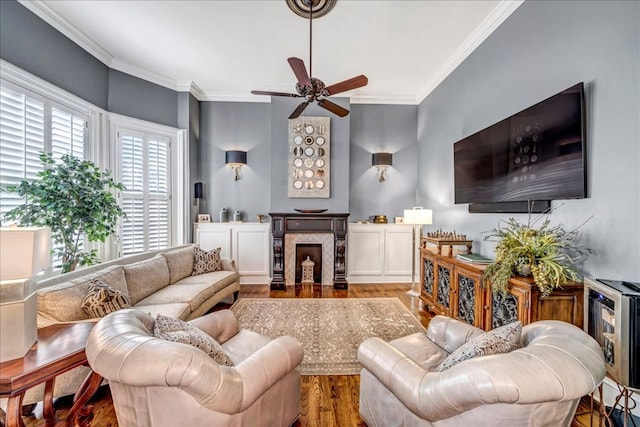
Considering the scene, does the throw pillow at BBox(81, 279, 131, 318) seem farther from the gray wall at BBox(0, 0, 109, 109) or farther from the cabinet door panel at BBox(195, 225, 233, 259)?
the cabinet door panel at BBox(195, 225, 233, 259)

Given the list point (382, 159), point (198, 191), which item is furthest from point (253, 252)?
point (382, 159)

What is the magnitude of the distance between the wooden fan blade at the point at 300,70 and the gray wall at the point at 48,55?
2.60 m

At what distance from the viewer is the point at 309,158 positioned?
4945 millimetres

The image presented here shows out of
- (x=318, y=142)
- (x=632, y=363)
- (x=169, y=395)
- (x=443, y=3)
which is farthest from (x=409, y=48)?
(x=169, y=395)

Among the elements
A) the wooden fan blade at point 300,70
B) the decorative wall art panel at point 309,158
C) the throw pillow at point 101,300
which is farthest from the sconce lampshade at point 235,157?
the throw pillow at point 101,300

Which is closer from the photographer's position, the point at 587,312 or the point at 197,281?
the point at 587,312

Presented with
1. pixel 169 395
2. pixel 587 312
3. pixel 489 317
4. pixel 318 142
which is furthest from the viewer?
pixel 318 142

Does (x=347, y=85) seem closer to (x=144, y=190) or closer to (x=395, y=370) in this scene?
(x=395, y=370)

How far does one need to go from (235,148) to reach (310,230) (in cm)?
215

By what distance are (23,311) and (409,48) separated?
4.33 m

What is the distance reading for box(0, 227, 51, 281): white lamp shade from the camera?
50.6 inches

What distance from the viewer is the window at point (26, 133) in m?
2.53

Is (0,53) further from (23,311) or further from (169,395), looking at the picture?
(169,395)

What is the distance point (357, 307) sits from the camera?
3.85 meters
